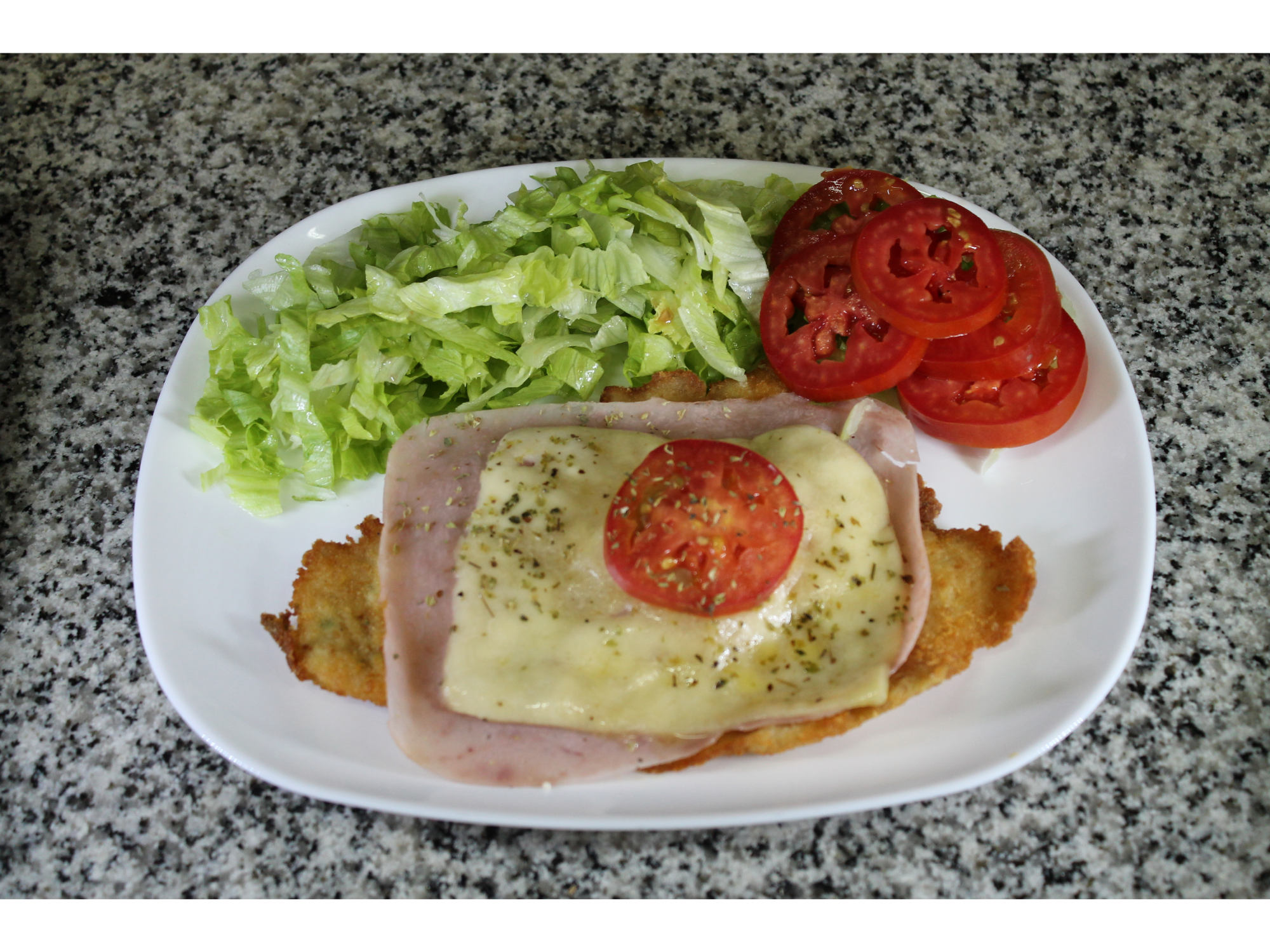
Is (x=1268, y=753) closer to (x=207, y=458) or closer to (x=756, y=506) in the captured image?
(x=756, y=506)

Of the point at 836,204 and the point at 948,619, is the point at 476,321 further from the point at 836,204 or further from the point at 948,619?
the point at 948,619

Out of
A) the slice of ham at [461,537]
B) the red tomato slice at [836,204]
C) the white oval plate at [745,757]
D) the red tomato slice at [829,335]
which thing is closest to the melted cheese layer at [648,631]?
the slice of ham at [461,537]

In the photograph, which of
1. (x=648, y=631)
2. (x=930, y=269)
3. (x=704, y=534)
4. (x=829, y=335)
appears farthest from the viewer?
(x=829, y=335)

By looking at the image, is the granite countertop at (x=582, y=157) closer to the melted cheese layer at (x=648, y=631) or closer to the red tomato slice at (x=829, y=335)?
the melted cheese layer at (x=648, y=631)

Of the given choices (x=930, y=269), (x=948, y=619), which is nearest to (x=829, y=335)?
(x=930, y=269)
